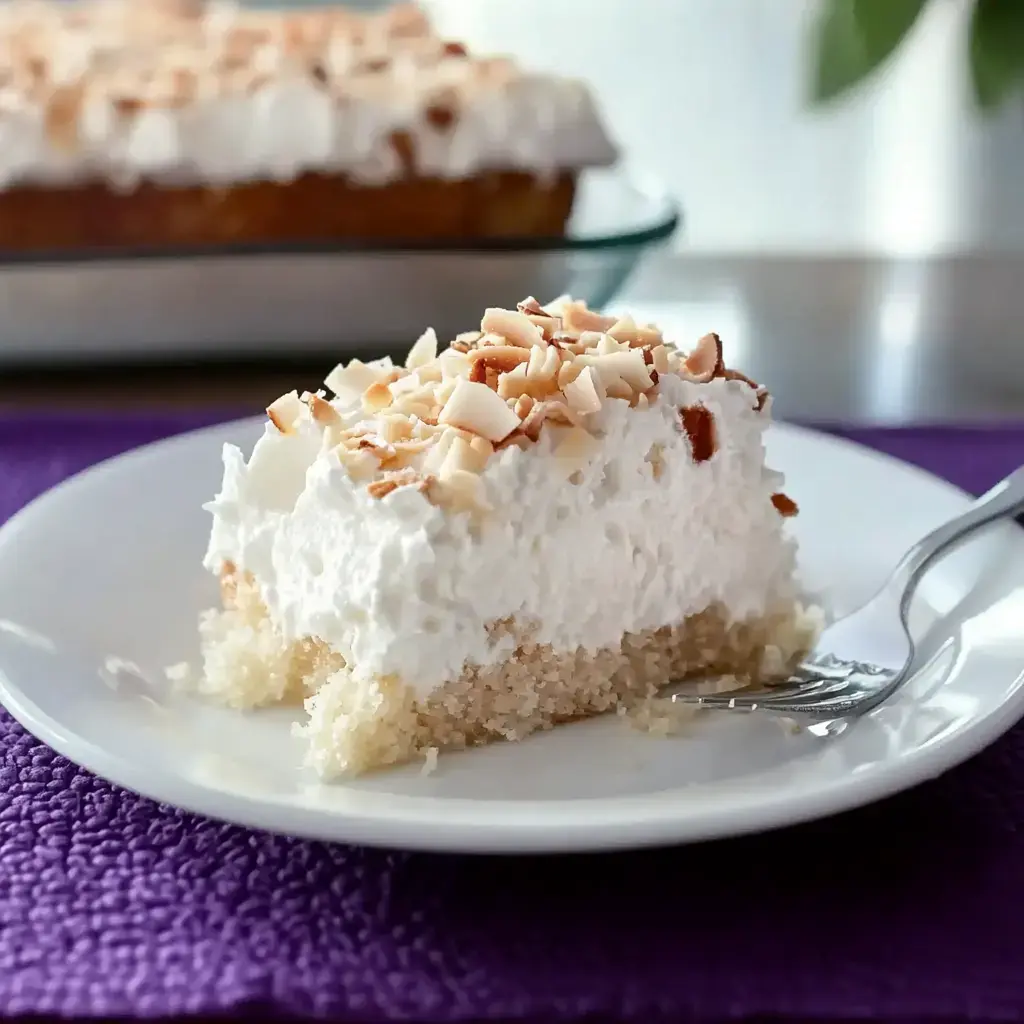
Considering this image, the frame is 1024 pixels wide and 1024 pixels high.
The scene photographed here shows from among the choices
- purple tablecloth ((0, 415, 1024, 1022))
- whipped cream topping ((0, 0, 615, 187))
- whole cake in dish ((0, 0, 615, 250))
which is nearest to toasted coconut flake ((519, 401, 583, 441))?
purple tablecloth ((0, 415, 1024, 1022))

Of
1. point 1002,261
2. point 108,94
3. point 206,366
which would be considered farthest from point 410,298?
point 1002,261

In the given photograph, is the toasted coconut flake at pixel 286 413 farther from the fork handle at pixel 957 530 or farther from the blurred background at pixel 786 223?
the blurred background at pixel 786 223

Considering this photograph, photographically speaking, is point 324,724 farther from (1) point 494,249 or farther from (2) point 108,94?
(2) point 108,94

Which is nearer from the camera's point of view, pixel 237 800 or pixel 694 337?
pixel 237 800

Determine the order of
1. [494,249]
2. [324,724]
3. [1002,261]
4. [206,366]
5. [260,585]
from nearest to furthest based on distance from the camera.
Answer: [324,724]
[260,585]
[494,249]
[206,366]
[1002,261]

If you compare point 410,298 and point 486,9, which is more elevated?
point 486,9

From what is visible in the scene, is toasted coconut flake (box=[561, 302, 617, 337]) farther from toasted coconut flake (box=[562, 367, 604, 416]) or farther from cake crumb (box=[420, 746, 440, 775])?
cake crumb (box=[420, 746, 440, 775])
